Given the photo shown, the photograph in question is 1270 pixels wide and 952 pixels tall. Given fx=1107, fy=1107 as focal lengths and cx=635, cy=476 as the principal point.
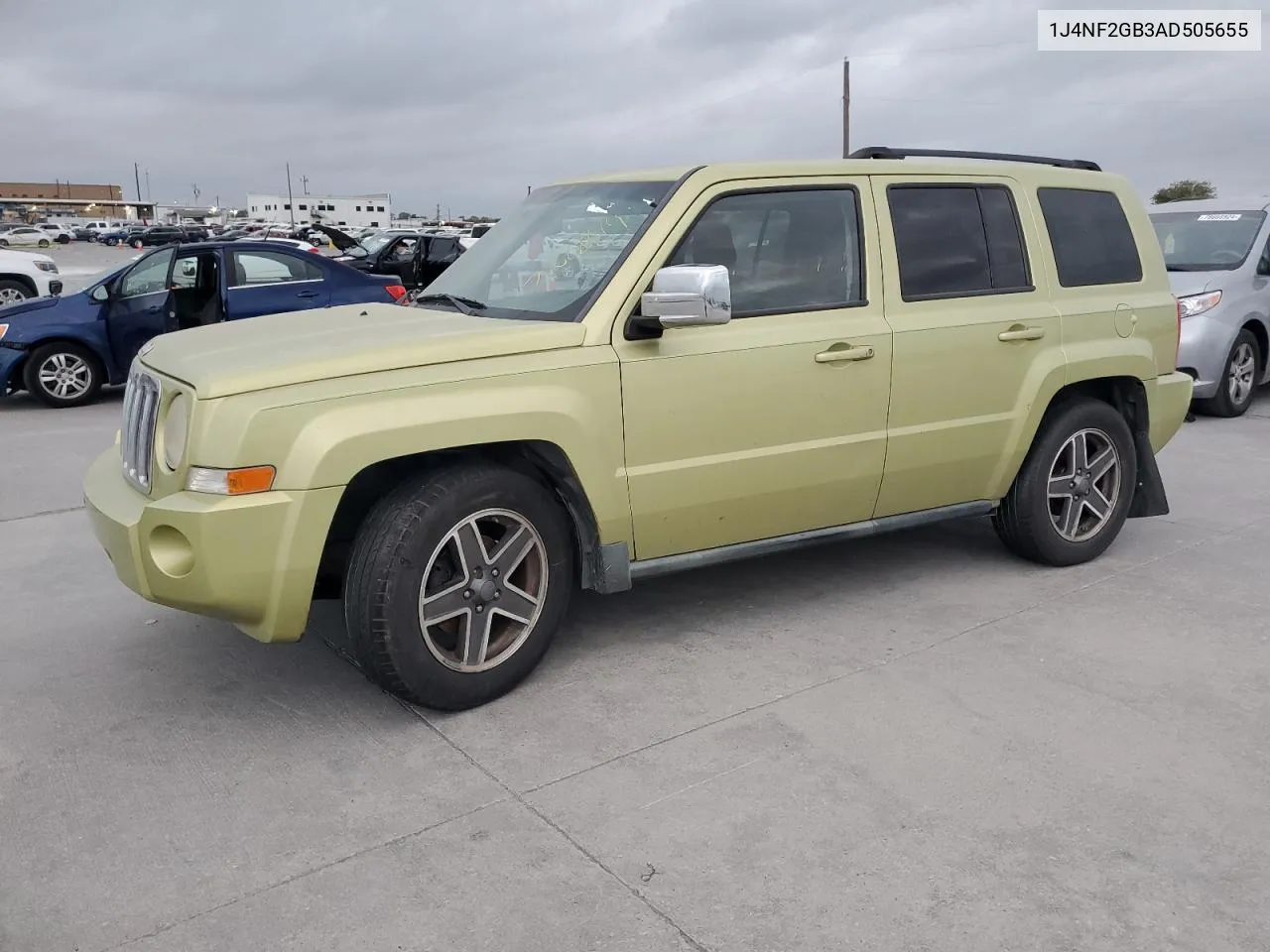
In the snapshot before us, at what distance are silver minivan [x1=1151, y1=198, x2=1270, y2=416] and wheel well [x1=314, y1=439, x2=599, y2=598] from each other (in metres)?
6.95

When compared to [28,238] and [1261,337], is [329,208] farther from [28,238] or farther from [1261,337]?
[1261,337]

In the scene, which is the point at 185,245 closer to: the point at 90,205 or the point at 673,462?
the point at 673,462

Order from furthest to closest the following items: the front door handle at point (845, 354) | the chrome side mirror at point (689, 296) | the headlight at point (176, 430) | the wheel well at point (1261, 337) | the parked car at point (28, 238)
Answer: the parked car at point (28, 238)
the wheel well at point (1261, 337)
the front door handle at point (845, 354)
the chrome side mirror at point (689, 296)
the headlight at point (176, 430)

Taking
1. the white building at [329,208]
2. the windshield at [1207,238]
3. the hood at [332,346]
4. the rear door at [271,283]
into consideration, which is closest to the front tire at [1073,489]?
the hood at [332,346]

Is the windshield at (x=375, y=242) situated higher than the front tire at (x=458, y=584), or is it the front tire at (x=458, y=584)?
the windshield at (x=375, y=242)

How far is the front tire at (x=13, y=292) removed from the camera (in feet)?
49.8

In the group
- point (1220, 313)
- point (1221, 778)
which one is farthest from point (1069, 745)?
point (1220, 313)

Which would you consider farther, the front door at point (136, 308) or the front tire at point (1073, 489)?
the front door at point (136, 308)

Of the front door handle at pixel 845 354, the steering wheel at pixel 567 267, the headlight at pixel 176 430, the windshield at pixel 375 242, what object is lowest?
the headlight at pixel 176 430

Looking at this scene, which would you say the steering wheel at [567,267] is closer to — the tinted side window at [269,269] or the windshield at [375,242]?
the tinted side window at [269,269]

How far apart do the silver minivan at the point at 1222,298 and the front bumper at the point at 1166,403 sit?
3895mm

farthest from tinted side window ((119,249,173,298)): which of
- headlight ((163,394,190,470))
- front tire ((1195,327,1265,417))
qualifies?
front tire ((1195,327,1265,417))

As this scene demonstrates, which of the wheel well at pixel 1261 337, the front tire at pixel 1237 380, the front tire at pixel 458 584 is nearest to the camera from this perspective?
the front tire at pixel 458 584

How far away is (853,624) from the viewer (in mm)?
4609
